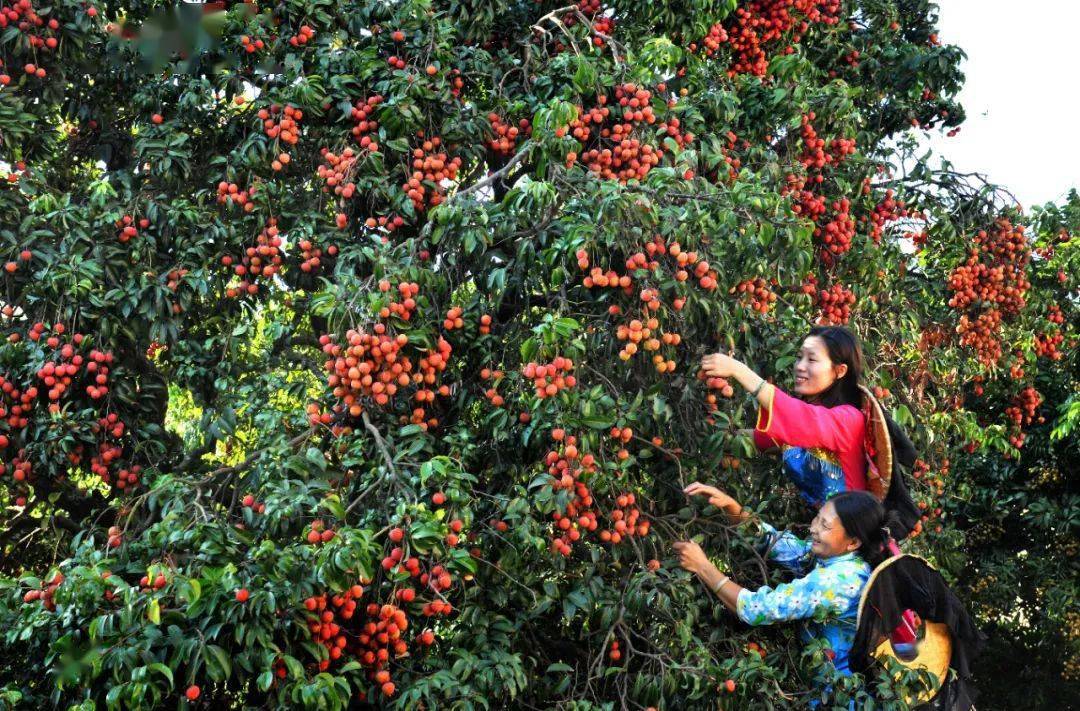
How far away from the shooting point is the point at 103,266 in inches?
159

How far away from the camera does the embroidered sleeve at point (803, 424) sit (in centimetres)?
326

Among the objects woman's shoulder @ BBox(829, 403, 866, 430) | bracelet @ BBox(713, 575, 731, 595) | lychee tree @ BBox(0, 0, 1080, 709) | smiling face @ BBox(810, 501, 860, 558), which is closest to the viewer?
lychee tree @ BBox(0, 0, 1080, 709)

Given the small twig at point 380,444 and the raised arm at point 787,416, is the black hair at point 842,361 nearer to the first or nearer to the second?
the raised arm at point 787,416

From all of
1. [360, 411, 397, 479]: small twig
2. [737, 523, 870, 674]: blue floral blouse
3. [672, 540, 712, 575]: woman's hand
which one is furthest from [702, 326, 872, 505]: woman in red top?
[360, 411, 397, 479]: small twig

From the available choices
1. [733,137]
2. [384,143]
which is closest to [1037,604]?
[733,137]

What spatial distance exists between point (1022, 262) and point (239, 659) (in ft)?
14.2

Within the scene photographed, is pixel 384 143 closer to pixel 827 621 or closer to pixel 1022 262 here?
pixel 827 621

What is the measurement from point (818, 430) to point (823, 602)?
0.49 metres

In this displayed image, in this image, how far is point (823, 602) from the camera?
309 centimetres

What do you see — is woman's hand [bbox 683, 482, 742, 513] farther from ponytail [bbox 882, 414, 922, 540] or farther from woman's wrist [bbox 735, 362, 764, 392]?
ponytail [bbox 882, 414, 922, 540]

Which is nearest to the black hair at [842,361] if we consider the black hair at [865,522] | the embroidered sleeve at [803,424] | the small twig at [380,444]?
the embroidered sleeve at [803,424]

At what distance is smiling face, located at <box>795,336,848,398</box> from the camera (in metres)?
3.43

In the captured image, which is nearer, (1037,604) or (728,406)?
(728,406)

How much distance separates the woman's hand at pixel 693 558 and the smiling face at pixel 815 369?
0.58 meters
